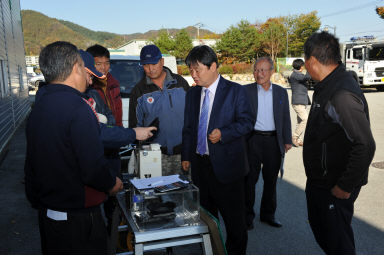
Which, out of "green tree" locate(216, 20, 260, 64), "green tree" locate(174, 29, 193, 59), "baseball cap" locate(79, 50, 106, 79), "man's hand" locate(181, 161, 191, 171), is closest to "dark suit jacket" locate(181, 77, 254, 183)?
"man's hand" locate(181, 161, 191, 171)

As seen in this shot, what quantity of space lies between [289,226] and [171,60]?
5.80m

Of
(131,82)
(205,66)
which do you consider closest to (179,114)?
(205,66)

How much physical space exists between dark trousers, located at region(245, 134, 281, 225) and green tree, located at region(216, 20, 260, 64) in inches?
2132

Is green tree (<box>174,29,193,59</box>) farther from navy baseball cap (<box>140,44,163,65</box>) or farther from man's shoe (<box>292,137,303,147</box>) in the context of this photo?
navy baseball cap (<box>140,44,163,65</box>)

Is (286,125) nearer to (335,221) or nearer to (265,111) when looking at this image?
(265,111)

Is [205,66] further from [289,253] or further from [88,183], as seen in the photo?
[289,253]

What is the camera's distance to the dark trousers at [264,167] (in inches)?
166

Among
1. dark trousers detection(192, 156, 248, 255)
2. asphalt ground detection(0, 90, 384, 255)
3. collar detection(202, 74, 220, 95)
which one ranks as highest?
collar detection(202, 74, 220, 95)

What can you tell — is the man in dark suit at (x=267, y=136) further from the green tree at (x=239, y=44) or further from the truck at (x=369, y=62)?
the green tree at (x=239, y=44)

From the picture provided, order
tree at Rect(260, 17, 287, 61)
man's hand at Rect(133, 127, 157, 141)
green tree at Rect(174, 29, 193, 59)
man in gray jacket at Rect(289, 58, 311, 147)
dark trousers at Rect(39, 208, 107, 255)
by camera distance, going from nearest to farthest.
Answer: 1. dark trousers at Rect(39, 208, 107, 255)
2. man's hand at Rect(133, 127, 157, 141)
3. man in gray jacket at Rect(289, 58, 311, 147)
4. tree at Rect(260, 17, 287, 61)
5. green tree at Rect(174, 29, 193, 59)

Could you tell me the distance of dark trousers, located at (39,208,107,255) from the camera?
2.06 m

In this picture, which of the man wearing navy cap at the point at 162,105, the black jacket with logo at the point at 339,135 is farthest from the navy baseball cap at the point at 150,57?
the black jacket with logo at the point at 339,135

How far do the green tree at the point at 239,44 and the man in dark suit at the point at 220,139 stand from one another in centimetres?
5524

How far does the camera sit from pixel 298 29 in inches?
2360
